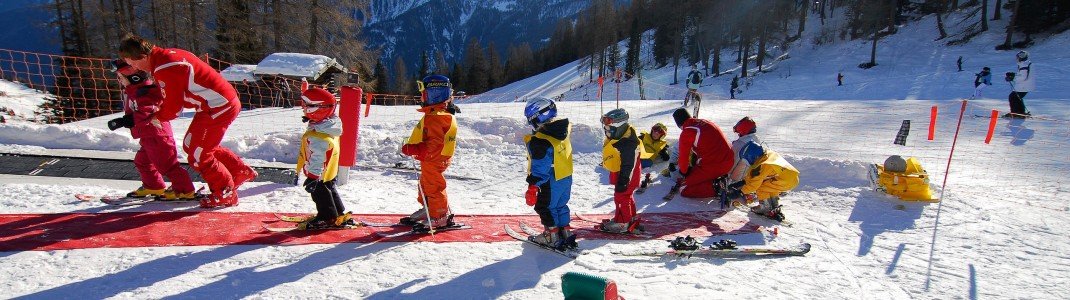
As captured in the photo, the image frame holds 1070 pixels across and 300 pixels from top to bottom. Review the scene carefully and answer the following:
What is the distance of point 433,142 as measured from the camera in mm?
5199

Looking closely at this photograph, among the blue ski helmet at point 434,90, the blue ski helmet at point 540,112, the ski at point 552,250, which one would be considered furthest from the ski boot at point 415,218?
the blue ski helmet at point 540,112

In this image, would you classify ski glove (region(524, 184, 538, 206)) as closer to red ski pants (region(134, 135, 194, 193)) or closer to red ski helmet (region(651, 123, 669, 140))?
red ski helmet (region(651, 123, 669, 140))

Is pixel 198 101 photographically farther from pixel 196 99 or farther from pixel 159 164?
pixel 159 164

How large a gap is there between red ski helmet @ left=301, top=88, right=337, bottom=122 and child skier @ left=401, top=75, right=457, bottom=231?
0.85 metres

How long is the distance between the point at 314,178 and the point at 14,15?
578ft

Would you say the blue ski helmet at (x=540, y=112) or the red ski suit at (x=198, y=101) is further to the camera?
the red ski suit at (x=198, y=101)

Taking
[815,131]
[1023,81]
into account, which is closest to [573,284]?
[815,131]

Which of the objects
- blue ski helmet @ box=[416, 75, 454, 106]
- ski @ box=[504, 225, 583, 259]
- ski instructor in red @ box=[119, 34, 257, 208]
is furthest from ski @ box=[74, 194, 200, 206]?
ski @ box=[504, 225, 583, 259]

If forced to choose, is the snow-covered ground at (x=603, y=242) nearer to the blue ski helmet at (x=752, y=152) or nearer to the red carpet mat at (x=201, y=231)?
the red carpet mat at (x=201, y=231)

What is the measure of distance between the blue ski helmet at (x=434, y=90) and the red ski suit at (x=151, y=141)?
2.91m

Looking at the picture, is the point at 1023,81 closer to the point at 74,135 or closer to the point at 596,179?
the point at 596,179

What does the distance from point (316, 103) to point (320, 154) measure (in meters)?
0.48

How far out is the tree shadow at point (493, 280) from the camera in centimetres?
400

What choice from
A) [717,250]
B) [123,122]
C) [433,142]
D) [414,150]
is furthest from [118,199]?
[717,250]
